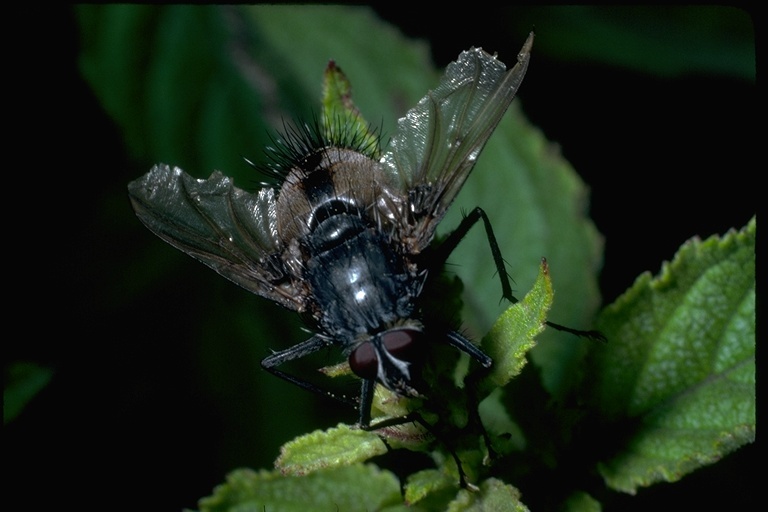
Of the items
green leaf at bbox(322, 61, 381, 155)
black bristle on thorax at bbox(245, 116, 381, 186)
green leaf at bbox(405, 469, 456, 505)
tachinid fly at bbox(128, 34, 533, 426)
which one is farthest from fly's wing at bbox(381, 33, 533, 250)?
green leaf at bbox(405, 469, 456, 505)

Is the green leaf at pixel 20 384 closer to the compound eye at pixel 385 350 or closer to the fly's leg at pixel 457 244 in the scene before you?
the compound eye at pixel 385 350

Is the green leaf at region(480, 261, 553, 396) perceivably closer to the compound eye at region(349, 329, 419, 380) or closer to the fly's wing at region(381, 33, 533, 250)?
the compound eye at region(349, 329, 419, 380)

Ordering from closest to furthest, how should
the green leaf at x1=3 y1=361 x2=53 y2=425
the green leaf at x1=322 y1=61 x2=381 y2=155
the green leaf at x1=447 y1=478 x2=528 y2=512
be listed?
the green leaf at x1=447 y1=478 x2=528 y2=512 < the green leaf at x1=322 y1=61 x2=381 y2=155 < the green leaf at x1=3 y1=361 x2=53 y2=425

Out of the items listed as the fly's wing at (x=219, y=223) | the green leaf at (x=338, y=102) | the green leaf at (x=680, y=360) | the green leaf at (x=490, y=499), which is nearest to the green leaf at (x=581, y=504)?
the green leaf at (x=680, y=360)

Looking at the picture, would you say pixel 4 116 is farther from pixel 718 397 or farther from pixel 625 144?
pixel 718 397

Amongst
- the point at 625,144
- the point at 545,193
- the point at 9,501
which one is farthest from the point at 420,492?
the point at 625,144
